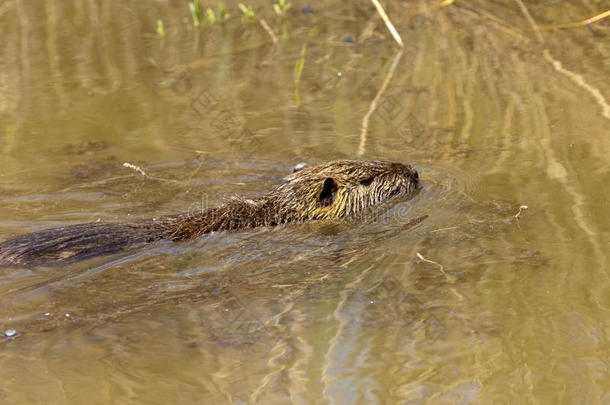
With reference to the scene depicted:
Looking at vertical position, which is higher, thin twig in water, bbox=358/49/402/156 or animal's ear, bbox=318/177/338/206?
thin twig in water, bbox=358/49/402/156

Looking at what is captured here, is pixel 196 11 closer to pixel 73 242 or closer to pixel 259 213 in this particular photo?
pixel 259 213

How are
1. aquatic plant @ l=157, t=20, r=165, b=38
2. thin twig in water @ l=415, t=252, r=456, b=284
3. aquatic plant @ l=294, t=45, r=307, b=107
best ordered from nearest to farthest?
1. thin twig in water @ l=415, t=252, r=456, b=284
2. aquatic plant @ l=294, t=45, r=307, b=107
3. aquatic plant @ l=157, t=20, r=165, b=38

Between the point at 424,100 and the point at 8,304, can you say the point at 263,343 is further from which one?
the point at 424,100

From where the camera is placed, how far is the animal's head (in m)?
6.05

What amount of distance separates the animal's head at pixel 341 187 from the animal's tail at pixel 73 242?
1.08 meters

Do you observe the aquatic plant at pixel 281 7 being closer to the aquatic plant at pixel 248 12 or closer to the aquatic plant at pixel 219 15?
the aquatic plant at pixel 248 12

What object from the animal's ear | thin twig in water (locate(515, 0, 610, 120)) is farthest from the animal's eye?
thin twig in water (locate(515, 0, 610, 120))

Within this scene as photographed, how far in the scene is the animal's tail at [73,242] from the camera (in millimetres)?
4918

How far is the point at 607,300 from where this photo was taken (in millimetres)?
4230

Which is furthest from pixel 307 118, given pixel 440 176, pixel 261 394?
pixel 261 394

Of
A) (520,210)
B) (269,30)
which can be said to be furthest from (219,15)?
(520,210)

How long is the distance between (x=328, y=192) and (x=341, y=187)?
0.11m

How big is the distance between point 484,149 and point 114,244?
3.02m

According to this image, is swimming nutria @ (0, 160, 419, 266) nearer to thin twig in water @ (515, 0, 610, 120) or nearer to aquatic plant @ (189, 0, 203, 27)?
thin twig in water @ (515, 0, 610, 120)
